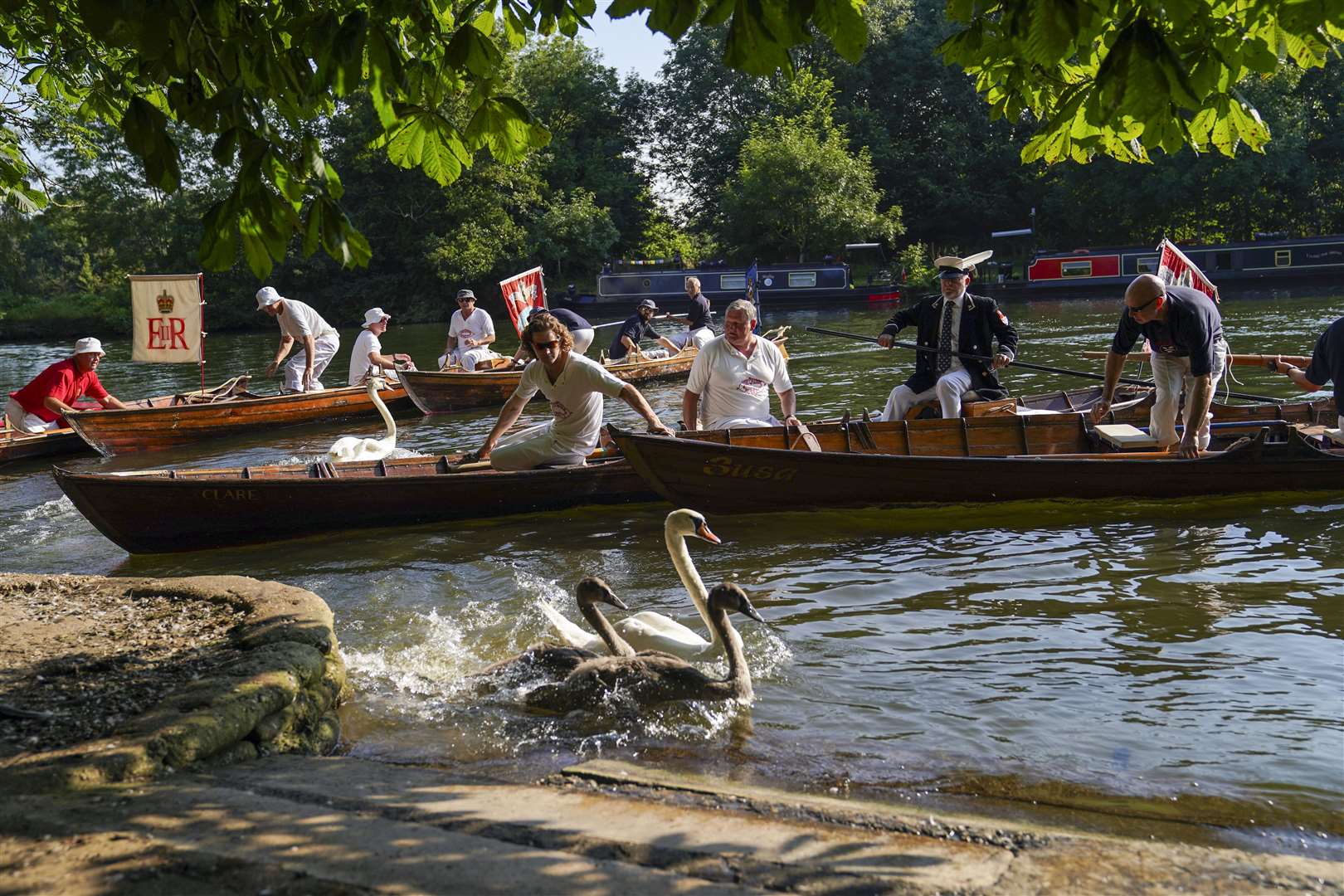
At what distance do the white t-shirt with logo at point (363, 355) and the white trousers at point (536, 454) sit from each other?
8218 millimetres

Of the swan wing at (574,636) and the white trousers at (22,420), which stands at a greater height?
the white trousers at (22,420)

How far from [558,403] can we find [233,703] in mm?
4996

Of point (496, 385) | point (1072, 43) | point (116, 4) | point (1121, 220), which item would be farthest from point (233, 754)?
point (1121, 220)

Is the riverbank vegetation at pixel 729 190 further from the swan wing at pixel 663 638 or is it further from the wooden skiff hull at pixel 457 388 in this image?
the swan wing at pixel 663 638

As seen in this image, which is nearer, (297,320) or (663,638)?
(663,638)

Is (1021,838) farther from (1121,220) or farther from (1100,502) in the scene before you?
(1121,220)

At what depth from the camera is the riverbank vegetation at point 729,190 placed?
41.0 m

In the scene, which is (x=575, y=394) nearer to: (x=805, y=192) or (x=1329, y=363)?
(x=1329, y=363)

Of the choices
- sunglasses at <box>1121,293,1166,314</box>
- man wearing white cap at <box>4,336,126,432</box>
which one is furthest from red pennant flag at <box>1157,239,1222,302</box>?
man wearing white cap at <box>4,336,126,432</box>

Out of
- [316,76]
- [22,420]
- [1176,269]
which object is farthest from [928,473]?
[22,420]

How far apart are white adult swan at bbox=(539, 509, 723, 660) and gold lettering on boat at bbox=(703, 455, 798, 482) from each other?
2740 mm

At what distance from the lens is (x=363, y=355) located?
56.7ft

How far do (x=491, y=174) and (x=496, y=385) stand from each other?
26966 millimetres

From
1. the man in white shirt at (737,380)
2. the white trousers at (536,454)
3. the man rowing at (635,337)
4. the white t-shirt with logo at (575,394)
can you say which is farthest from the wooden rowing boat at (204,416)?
the man in white shirt at (737,380)
